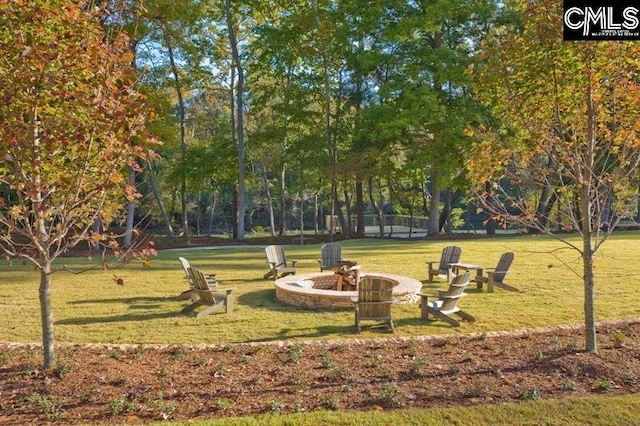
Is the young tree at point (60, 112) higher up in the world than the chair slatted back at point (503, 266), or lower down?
higher up

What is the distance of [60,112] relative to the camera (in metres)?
5.52

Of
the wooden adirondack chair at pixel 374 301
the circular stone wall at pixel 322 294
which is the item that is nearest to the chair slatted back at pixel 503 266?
the circular stone wall at pixel 322 294

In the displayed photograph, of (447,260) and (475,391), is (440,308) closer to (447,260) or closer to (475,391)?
(475,391)

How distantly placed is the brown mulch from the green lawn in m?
0.47

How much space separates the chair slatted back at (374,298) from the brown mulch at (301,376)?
0.78m

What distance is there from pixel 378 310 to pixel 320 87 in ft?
75.8

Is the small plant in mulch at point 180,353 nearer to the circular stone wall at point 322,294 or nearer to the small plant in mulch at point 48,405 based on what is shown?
the small plant in mulch at point 48,405

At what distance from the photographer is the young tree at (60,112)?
5.17 metres

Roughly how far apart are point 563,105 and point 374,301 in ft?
12.9

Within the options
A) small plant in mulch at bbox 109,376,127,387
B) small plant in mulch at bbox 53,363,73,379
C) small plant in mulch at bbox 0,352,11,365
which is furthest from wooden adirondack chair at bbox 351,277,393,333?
small plant in mulch at bbox 0,352,11,365

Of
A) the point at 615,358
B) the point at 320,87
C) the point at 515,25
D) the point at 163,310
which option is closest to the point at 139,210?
the point at 320,87

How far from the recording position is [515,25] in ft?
83.0

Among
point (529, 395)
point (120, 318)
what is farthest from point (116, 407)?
point (120, 318)

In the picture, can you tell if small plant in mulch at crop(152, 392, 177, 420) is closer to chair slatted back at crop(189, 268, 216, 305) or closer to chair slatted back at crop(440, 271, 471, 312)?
chair slatted back at crop(189, 268, 216, 305)
